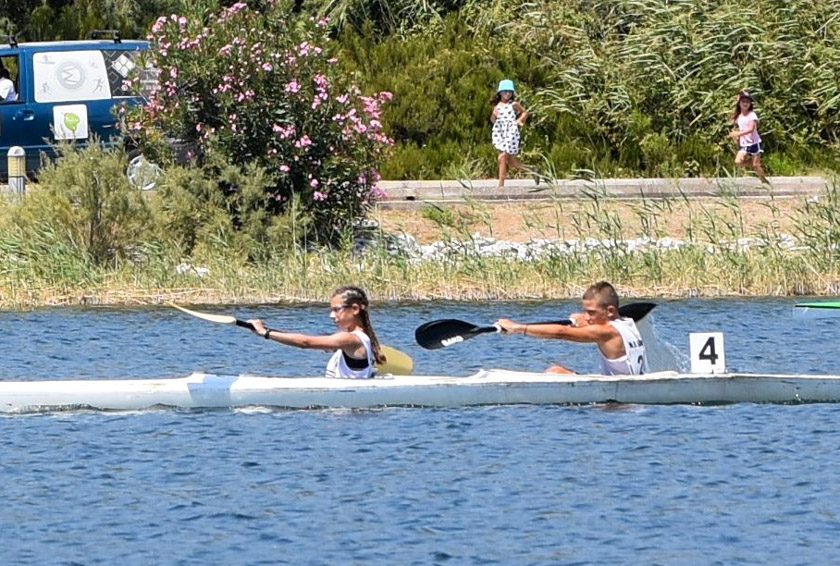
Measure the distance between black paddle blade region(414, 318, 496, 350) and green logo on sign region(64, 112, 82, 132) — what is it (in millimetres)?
10916

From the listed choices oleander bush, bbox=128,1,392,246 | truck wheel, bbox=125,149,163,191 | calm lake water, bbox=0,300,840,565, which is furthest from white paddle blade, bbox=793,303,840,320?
truck wheel, bbox=125,149,163,191

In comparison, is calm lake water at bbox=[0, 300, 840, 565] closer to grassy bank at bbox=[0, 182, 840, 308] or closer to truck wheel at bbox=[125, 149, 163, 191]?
grassy bank at bbox=[0, 182, 840, 308]

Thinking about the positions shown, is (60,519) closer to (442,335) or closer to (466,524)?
(466,524)

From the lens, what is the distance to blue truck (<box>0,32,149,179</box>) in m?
25.4

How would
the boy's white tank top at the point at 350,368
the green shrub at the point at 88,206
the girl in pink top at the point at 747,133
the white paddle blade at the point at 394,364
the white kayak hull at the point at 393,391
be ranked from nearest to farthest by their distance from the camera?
the white kayak hull at the point at 393,391 → the boy's white tank top at the point at 350,368 → the white paddle blade at the point at 394,364 → the green shrub at the point at 88,206 → the girl in pink top at the point at 747,133

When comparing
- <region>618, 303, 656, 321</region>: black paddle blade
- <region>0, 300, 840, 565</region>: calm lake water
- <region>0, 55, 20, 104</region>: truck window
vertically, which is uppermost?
<region>0, 55, 20, 104</region>: truck window

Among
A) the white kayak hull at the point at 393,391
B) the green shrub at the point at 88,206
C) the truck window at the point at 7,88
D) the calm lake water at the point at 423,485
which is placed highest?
the truck window at the point at 7,88

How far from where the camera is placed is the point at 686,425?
14445 millimetres

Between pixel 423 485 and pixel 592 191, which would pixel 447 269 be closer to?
pixel 592 191

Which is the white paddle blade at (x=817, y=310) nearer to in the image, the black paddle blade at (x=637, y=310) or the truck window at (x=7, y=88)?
the black paddle blade at (x=637, y=310)

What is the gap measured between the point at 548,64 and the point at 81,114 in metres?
8.43

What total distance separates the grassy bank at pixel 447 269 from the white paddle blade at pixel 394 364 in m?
6.26

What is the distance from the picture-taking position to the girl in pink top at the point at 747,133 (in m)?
27.2

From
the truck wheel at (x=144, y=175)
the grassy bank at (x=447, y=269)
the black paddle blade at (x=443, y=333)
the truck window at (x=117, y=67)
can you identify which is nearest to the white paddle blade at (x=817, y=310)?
the grassy bank at (x=447, y=269)
